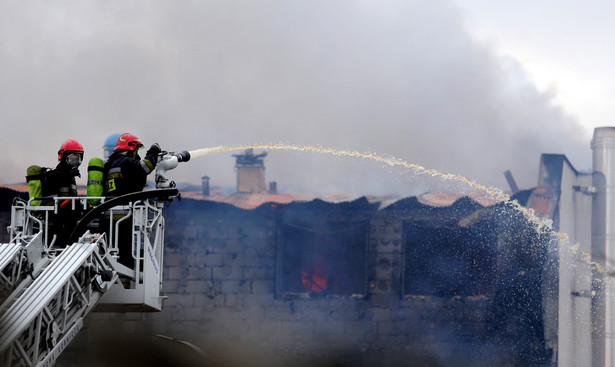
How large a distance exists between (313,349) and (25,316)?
11.5 m

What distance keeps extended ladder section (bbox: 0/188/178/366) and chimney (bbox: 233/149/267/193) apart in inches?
400

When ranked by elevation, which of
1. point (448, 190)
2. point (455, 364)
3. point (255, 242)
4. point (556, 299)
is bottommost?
point (455, 364)

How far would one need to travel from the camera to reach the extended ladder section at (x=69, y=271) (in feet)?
21.5

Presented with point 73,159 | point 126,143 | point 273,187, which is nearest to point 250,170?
point 273,187

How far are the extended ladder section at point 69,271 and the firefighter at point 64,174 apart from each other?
151 mm

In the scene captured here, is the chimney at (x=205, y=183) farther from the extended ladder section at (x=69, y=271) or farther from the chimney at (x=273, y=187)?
the extended ladder section at (x=69, y=271)

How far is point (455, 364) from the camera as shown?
58.3ft

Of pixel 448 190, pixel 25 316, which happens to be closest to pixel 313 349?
pixel 448 190

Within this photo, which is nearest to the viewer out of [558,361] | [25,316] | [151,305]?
[25,316]

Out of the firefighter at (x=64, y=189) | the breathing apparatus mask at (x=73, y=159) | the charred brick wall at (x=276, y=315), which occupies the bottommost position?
the charred brick wall at (x=276, y=315)

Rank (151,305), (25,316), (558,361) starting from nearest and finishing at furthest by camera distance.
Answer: (25,316) < (151,305) < (558,361)

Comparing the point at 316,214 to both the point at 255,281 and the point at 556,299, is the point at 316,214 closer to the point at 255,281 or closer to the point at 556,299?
the point at 255,281

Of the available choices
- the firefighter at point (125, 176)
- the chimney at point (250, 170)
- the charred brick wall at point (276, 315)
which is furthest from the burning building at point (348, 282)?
the firefighter at point (125, 176)

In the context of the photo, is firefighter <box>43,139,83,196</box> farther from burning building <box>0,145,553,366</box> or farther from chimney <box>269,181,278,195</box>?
chimney <box>269,181,278,195</box>
